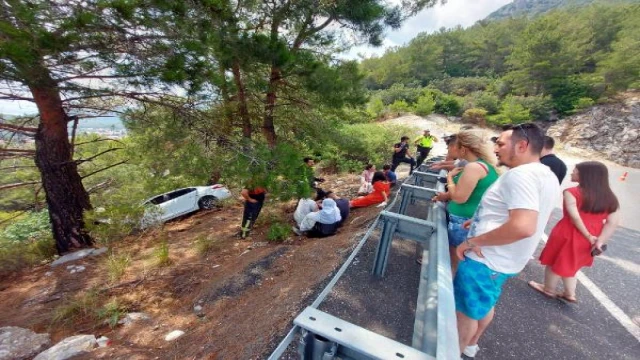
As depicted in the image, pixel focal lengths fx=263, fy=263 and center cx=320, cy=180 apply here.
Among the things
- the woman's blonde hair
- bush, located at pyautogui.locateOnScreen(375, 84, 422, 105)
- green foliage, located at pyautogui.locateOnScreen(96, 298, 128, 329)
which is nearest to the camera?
the woman's blonde hair

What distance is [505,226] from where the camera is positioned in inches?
56.0

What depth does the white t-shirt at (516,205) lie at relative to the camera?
140 centimetres

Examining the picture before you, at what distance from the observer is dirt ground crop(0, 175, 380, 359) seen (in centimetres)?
260

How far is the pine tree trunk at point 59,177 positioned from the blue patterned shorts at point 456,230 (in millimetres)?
6791

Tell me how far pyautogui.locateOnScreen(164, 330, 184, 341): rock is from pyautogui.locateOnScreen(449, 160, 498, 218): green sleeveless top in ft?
10.9

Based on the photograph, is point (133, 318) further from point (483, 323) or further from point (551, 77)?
point (551, 77)

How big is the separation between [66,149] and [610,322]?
8.76 metres

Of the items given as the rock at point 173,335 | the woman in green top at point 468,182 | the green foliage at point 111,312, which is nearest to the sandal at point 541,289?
the woman in green top at point 468,182

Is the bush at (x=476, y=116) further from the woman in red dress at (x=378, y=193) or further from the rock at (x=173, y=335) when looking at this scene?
the rock at (x=173, y=335)

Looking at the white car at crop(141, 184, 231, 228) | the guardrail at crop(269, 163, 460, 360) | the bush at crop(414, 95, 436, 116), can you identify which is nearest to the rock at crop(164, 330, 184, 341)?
the guardrail at crop(269, 163, 460, 360)

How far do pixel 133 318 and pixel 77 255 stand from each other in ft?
11.6

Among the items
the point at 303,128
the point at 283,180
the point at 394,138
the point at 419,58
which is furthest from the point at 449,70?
the point at 283,180

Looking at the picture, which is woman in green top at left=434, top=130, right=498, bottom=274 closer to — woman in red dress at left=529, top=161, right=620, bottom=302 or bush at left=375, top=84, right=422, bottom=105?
woman in red dress at left=529, top=161, right=620, bottom=302

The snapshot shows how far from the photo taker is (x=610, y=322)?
94.8 inches
